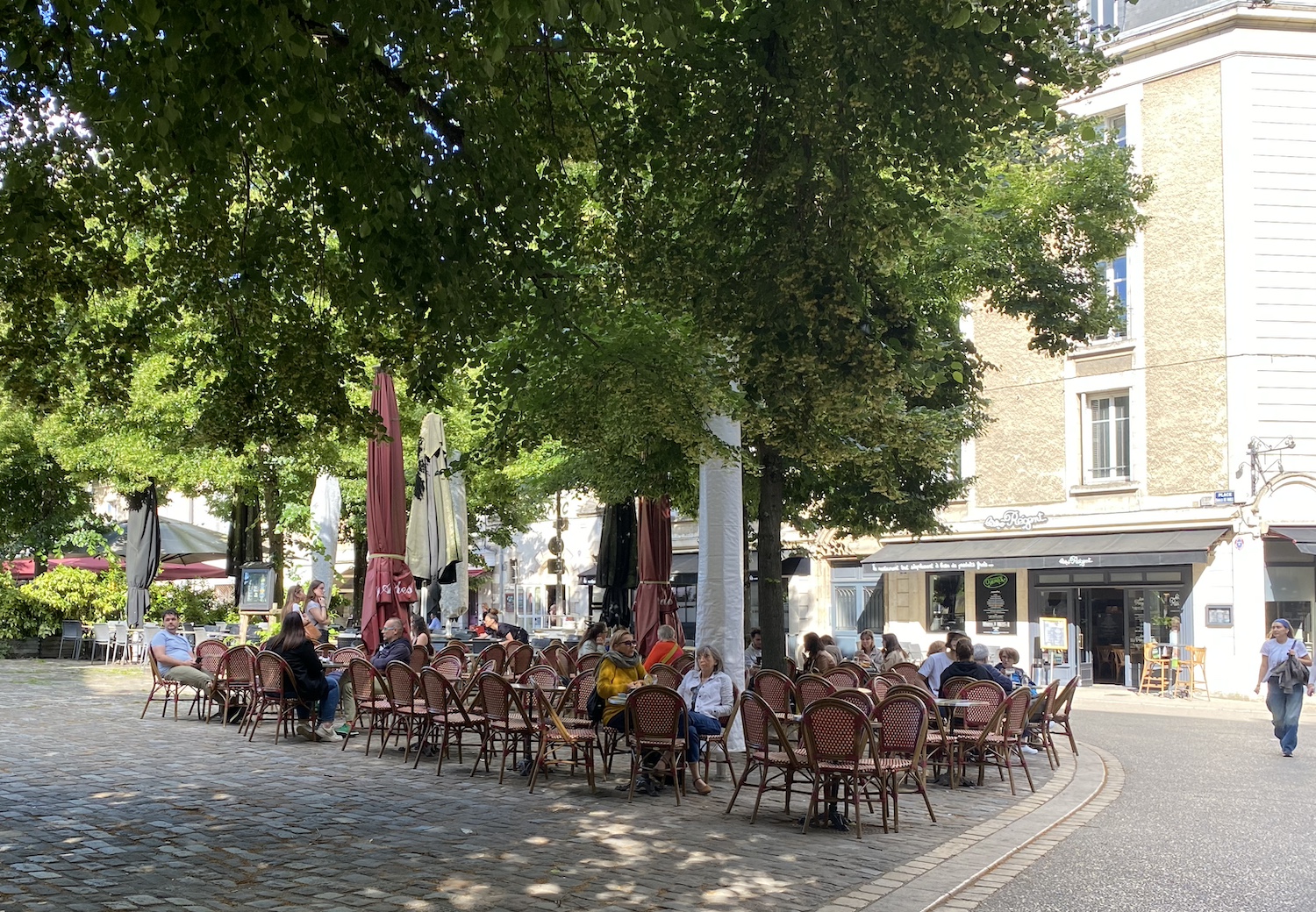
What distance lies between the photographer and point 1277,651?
14328mm

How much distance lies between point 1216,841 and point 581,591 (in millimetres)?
32814

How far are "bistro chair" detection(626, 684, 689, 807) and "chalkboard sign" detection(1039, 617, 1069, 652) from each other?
1677 centimetres

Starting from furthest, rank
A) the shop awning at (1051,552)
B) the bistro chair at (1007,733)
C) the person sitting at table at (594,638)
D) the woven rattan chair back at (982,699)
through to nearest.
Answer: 1. the shop awning at (1051,552)
2. the person sitting at table at (594,638)
3. the woven rattan chair back at (982,699)
4. the bistro chair at (1007,733)

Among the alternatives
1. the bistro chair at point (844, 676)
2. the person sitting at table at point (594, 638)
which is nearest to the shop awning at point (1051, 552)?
the bistro chair at point (844, 676)

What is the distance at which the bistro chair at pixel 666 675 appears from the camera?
11.5m

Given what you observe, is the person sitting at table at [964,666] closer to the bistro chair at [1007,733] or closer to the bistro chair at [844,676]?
the bistro chair at [1007,733]

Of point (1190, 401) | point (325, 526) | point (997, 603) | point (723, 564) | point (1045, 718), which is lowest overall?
point (1045, 718)

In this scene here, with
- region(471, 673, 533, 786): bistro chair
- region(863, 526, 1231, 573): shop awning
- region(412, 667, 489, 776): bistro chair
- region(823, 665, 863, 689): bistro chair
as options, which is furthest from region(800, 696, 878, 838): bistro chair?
region(863, 526, 1231, 573): shop awning

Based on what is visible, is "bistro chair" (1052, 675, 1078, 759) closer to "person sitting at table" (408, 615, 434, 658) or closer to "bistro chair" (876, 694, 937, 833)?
"bistro chair" (876, 694, 937, 833)

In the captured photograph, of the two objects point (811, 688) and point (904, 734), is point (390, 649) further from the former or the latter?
point (904, 734)

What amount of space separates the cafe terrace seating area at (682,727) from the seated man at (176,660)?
187mm

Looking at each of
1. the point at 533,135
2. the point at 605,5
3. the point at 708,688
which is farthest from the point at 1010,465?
the point at 605,5

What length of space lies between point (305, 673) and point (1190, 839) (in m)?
8.49

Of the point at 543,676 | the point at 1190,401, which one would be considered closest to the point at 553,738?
the point at 543,676
